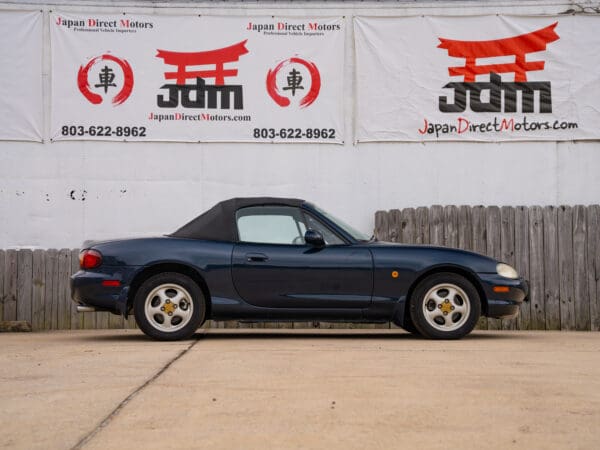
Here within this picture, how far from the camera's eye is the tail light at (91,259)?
34.6ft

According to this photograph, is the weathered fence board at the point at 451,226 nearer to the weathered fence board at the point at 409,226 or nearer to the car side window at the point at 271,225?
the weathered fence board at the point at 409,226

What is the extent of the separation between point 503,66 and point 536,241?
2802 mm

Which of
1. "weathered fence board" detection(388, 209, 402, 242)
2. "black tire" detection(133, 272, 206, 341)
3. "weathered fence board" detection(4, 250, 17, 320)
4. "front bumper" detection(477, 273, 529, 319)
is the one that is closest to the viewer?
"black tire" detection(133, 272, 206, 341)

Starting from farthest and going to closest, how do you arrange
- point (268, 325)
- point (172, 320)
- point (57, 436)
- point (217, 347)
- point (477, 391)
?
point (268, 325) → point (172, 320) → point (217, 347) → point (477, 391) → point (57, 436)

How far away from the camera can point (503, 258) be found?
14.0 meters

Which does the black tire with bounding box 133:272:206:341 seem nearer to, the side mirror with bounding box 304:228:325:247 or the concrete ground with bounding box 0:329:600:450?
the concrete ground with bounding box 0:329:600:450

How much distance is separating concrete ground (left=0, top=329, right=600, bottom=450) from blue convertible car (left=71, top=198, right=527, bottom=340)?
30.4 inches

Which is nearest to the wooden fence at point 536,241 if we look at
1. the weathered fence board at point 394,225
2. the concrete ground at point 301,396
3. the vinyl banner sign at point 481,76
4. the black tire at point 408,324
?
the weathered fence board at point 394,225

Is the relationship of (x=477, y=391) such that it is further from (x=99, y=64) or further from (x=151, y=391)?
(x=99, y=64)

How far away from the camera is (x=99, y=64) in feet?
50.0

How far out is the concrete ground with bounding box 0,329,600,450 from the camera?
5.10 metres

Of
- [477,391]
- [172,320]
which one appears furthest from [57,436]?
[172,320]

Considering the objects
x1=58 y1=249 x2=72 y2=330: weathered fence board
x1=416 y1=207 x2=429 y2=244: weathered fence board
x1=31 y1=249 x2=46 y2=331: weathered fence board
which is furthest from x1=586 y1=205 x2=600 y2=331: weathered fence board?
x1=31 y1=249 x2=46 y2=331: weathered fence board

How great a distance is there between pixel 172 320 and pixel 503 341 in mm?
3197
